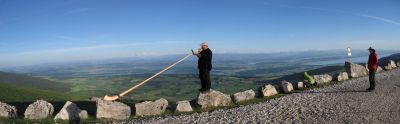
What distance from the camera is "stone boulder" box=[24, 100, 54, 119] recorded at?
19.7m

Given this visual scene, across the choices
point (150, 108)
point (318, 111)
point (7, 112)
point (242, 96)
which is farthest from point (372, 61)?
point (7, 112)

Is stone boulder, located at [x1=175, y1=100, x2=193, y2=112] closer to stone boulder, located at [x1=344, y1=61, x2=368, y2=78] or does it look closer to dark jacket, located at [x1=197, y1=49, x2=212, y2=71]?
dark jacket, located at [x1=197, y1=49, x2=212, y2=71]

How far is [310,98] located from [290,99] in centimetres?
114

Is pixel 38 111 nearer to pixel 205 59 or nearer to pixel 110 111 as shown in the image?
pixel 110 111

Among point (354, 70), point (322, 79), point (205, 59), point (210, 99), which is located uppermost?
point (205, 59)

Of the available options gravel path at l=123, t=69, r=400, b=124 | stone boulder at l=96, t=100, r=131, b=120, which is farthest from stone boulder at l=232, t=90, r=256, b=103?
stone boulder at l=96, t=100, r=131, b=120

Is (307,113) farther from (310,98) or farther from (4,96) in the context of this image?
(4,96)

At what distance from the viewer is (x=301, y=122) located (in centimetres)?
1447

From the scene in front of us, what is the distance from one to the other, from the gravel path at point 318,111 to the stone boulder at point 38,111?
5.59 metres

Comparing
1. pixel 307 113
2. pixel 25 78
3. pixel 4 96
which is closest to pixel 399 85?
pixel 307 113

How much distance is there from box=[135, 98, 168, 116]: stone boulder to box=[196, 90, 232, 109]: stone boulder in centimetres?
209

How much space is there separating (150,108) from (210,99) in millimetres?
3536

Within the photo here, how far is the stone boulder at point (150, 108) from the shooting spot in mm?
19562

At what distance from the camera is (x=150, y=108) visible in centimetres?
1988
